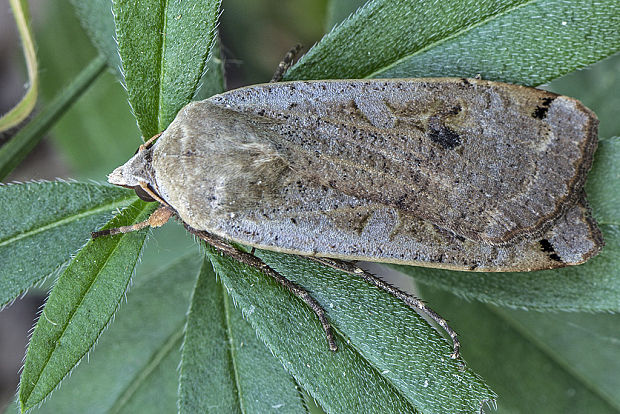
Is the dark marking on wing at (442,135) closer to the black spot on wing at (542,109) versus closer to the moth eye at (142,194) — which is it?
the black spot on wing at (542,109)

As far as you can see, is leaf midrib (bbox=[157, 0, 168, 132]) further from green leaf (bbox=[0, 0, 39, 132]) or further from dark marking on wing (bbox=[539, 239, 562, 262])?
dark marking on wing (bbox=[539, 239, 562, 262])

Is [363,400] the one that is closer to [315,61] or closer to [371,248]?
[371,248]

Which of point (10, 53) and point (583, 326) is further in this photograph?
point (10, 53)

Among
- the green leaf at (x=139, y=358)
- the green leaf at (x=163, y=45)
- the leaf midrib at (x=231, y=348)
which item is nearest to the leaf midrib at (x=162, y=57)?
the green leaf at (x=163, y=45)

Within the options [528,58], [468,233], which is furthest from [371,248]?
[528,58]

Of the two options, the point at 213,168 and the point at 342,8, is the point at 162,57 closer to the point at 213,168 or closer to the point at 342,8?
the point at 213,168

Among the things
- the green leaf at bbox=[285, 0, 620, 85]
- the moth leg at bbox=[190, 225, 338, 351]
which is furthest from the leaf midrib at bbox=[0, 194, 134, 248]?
the green leaf at bbox=[285, 0, 620, 85]
